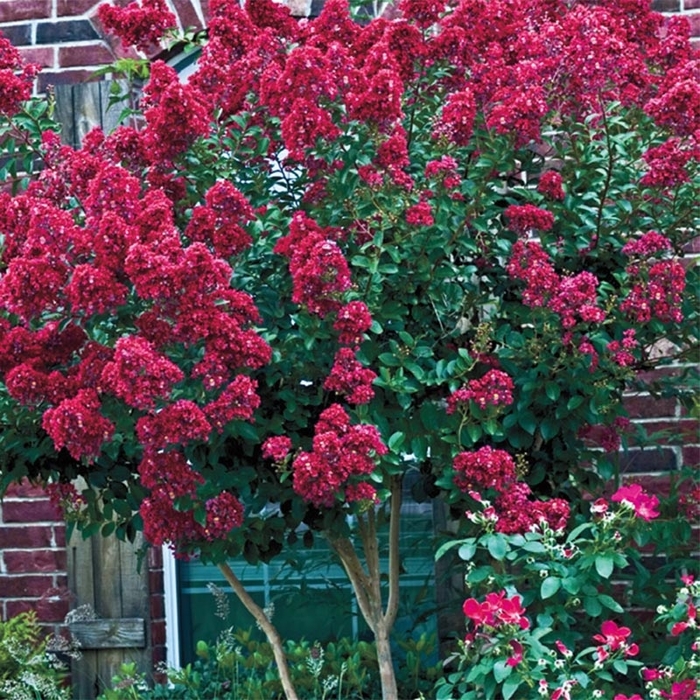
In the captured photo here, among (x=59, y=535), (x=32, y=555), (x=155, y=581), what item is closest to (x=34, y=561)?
(x=32, y=555)

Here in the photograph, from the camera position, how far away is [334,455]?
8.86ft

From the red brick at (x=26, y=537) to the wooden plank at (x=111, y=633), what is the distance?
308 mm

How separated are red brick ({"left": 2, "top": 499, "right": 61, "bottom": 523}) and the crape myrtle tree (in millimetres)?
1076

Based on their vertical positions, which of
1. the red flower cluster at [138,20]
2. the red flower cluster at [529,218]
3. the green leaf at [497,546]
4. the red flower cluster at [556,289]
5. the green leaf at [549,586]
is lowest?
the green leaf at [549,586]

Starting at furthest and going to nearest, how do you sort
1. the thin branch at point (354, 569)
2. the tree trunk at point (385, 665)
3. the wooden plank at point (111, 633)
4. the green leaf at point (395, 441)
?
the wooden plank at point (111, 633) < the tree trunk at point (385, 665) < the thin branch at point (354, 569) < the green leaf at point (395, 441)

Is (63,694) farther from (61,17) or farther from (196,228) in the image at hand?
(61,17)

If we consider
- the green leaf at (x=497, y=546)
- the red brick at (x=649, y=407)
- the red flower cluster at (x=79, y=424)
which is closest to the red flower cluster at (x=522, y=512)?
the green leaf at (x=497, y=546)

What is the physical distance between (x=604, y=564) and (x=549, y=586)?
0.12 metres

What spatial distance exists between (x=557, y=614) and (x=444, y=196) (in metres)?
0.96

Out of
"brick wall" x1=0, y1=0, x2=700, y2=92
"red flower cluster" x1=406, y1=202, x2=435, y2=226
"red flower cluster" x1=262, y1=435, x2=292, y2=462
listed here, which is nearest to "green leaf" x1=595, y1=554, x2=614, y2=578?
"red flower cluster" x1=262, y1=435, x2=292, y2=462

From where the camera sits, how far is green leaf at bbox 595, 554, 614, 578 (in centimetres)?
282

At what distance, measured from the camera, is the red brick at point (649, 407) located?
4.22 meters

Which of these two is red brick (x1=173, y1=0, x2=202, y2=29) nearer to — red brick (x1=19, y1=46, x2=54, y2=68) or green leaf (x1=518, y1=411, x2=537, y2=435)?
red brick (x1=19, y1=46, x2=54, y2=68)

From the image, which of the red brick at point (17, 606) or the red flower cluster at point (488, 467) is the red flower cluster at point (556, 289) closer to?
the red flower cluster at point (488, 467)
